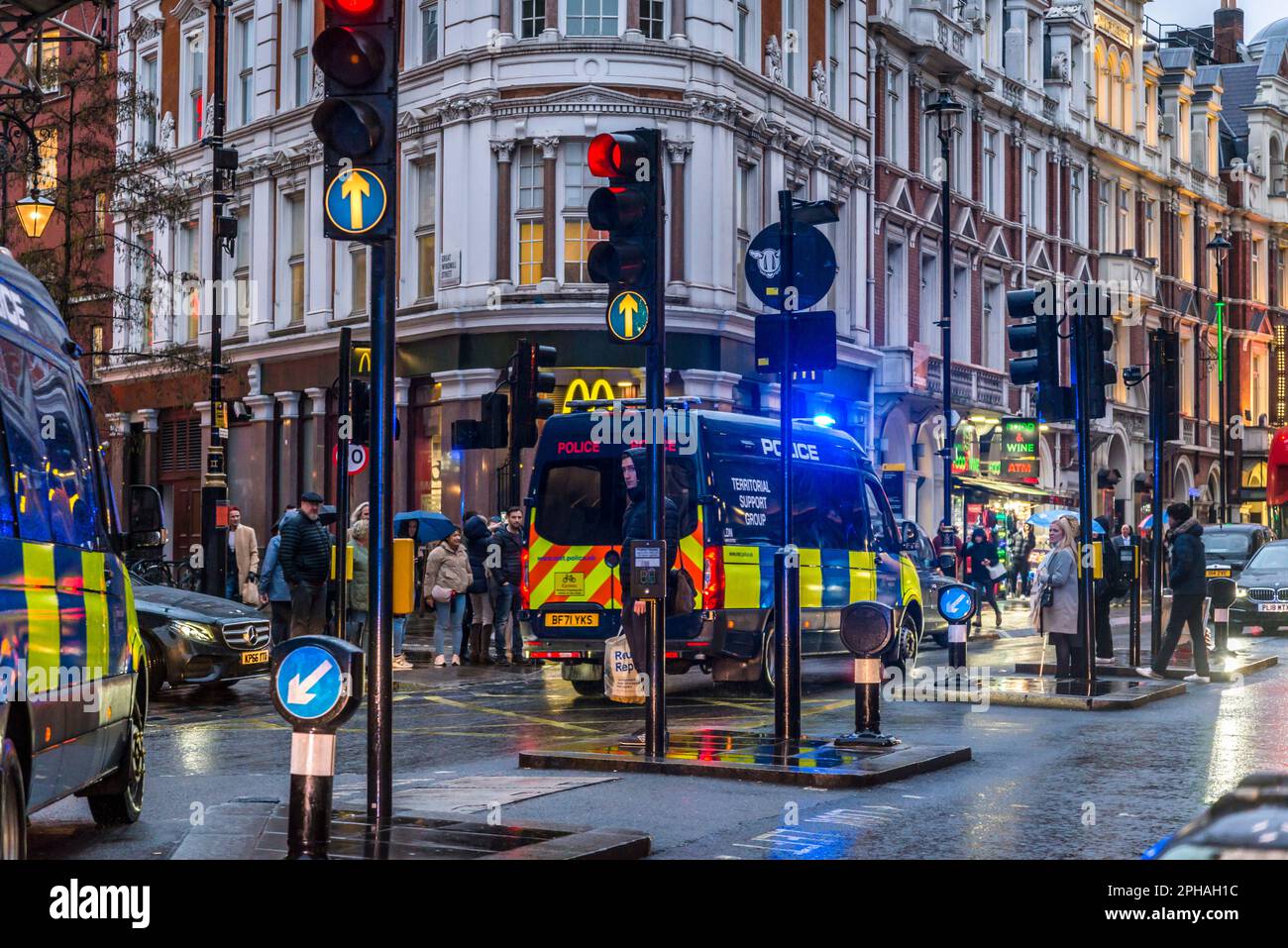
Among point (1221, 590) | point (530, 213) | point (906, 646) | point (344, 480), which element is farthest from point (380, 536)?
point (530, 213)

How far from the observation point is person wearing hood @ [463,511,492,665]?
21016 mm

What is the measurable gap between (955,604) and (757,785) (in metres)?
5.69

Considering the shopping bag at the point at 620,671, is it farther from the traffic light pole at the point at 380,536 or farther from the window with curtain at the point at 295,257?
the window with curtain at the point at 295,257

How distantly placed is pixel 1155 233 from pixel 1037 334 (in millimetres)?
42389

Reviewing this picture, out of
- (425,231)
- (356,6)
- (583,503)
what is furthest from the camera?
(425,231)

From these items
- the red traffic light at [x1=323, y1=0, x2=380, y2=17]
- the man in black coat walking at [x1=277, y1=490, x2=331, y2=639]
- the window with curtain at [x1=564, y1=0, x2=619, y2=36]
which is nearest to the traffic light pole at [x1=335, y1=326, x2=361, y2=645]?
the man in black coat walking at [x1=277, y1=490, x2=331, y2=639]

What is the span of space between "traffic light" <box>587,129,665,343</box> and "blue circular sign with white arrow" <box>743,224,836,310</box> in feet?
4.41

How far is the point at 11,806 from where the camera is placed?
631 cm

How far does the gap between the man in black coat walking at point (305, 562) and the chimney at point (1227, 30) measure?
61423 mm

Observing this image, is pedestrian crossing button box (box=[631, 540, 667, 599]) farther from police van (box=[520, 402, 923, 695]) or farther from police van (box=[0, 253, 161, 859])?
police van (box=[520, 402, 923, 695])

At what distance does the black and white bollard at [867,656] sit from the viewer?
11312 mm

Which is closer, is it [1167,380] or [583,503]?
[583,503]

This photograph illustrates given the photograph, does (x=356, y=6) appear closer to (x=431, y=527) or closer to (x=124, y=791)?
(x=124, y=791)

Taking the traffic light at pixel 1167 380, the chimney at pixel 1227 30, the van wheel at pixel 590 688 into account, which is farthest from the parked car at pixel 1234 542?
the chimney at pixel 1227 30
